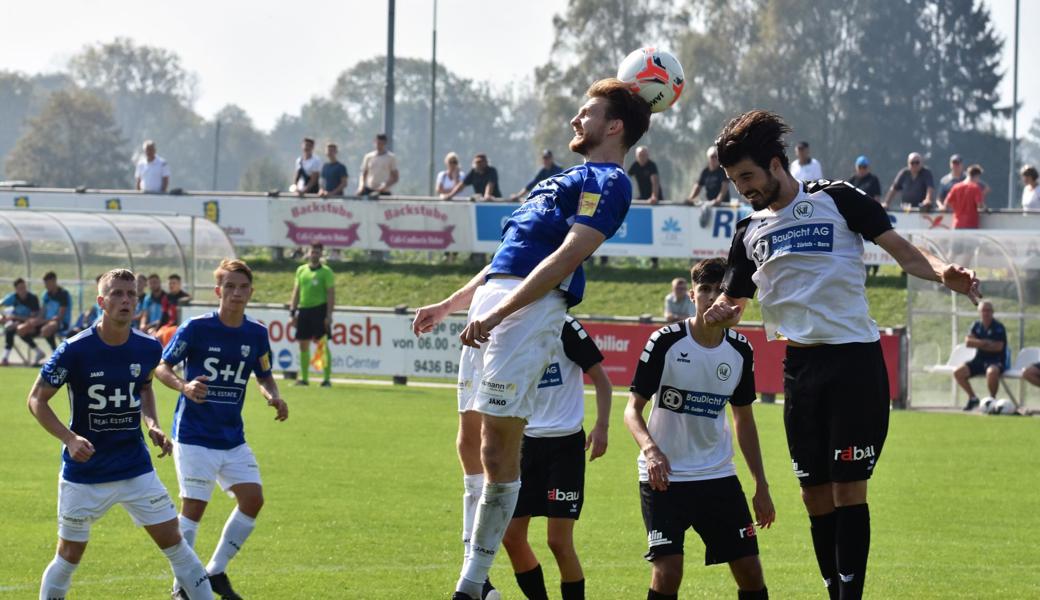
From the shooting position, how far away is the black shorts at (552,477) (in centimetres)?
812

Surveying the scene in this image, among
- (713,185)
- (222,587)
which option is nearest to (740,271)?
(222,587)

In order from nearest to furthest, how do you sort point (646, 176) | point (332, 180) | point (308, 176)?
point (646, 176) → point (332, 180) → point (308, 176)

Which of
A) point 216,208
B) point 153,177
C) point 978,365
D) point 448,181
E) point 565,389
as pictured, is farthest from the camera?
point 153,177

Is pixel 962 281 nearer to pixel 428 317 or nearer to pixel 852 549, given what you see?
pixel 852 549

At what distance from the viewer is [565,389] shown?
8445 mm

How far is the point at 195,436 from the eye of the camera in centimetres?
886

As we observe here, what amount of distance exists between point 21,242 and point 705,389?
2485 cm

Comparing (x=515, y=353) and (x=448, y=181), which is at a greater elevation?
(x=448, y=181)

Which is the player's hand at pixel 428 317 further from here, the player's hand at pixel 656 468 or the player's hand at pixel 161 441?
the player's hand at pixel 161 441

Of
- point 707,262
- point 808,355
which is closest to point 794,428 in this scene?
point 808,355

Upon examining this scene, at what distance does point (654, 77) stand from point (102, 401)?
122 inches

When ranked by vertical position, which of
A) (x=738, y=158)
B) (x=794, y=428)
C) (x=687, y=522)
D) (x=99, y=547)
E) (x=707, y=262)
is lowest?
(x=99, y=547)

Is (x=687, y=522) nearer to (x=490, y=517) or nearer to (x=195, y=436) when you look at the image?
(x=490, y=517)

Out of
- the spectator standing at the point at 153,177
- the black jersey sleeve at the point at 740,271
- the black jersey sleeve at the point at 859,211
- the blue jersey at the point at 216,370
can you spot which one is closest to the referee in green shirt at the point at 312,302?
the spectator standing at the point at 153,177
